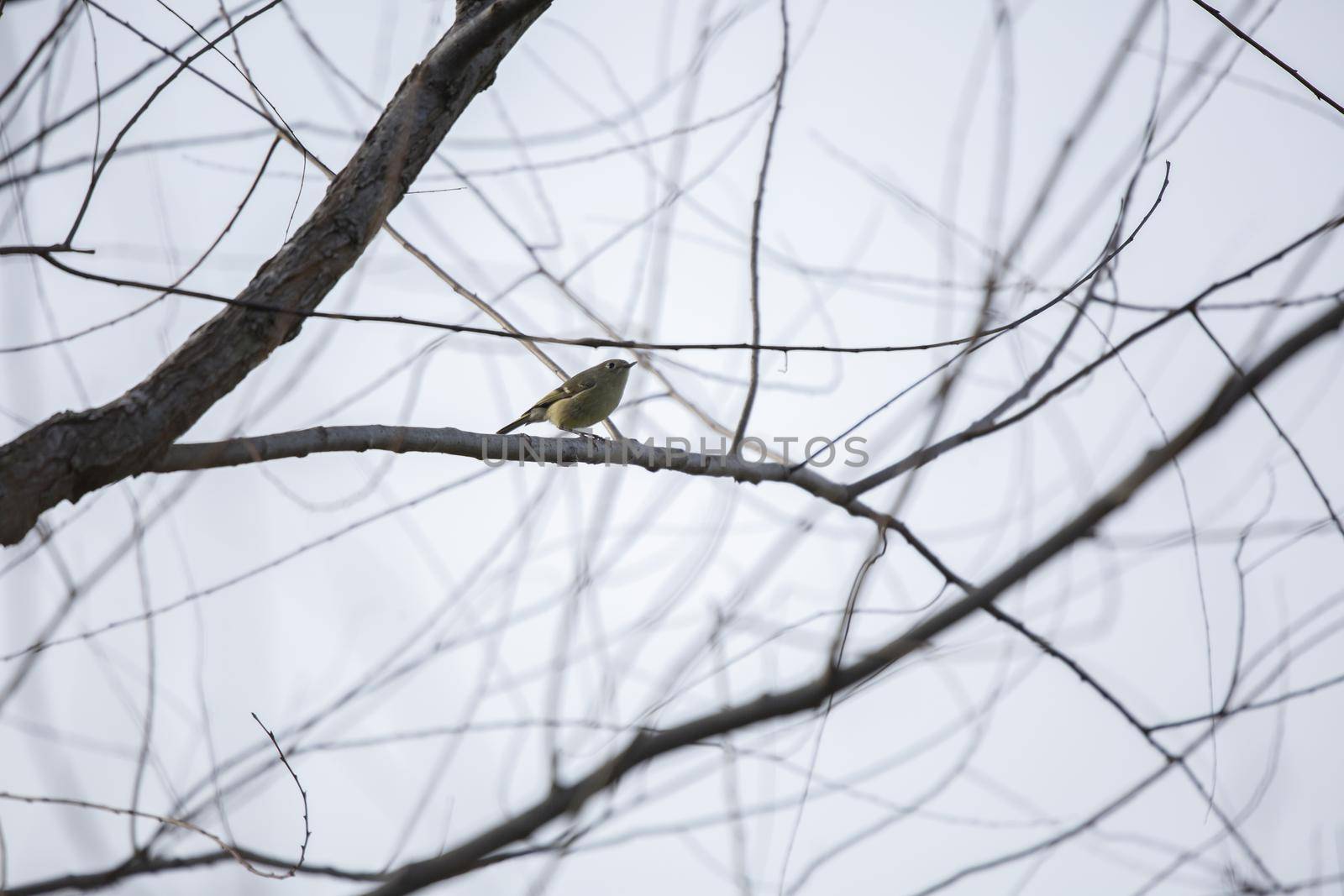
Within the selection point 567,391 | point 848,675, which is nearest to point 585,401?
point 567,391

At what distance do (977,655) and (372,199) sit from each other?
1890 mm

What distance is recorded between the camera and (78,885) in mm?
2627

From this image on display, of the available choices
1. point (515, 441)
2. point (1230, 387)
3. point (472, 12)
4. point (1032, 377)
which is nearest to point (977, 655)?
point (1032, 377)

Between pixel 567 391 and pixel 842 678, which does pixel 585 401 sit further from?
pixel 842 678

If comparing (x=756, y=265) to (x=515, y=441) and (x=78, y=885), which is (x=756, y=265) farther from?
(x=78, y=885)

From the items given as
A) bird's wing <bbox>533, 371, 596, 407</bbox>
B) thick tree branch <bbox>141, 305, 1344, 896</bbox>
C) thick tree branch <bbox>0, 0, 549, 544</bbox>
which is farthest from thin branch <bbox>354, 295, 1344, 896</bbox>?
bird's wing <bbox>533, 371, 596, 407</bbox>

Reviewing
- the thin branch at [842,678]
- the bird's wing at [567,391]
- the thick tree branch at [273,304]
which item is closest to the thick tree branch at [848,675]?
the thin branch at [842,678]

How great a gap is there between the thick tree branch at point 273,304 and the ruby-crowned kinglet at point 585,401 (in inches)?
155

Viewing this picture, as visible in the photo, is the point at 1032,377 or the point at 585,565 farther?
the point at 1032,377

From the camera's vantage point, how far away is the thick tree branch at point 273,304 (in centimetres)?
234

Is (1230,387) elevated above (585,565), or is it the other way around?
(585,565)

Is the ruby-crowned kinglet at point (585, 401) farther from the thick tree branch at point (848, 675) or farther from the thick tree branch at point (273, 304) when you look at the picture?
the thick tree branch at point (848, 675)

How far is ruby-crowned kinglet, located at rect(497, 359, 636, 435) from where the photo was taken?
696cm

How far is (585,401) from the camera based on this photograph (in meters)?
7.00
